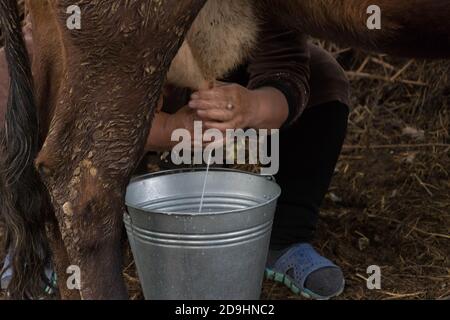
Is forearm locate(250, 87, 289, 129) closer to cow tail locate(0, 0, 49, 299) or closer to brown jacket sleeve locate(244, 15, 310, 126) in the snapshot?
brown jacket sleeve locate(244, 15, 310, 126)

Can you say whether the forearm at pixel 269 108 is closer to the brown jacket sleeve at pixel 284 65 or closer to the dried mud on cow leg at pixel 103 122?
the brown jacket sleeve at pixel 284 65

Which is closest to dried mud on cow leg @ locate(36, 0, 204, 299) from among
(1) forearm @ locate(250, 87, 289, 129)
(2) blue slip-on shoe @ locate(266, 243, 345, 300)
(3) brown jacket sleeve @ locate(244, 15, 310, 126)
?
(1) forearm @ locate(250, 87, 289, 129)

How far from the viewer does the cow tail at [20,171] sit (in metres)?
1.87

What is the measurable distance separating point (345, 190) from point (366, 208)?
7.1 inches

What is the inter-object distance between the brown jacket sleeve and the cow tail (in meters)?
0.66

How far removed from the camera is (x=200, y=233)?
1.75 m

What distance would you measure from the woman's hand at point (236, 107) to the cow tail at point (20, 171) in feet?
1.37

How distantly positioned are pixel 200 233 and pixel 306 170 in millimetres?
705

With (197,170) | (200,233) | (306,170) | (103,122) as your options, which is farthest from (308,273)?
(103,122)

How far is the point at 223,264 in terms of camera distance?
1812 millimetres

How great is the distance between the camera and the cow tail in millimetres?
1873

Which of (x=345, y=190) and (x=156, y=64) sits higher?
(x=156, y=64)
